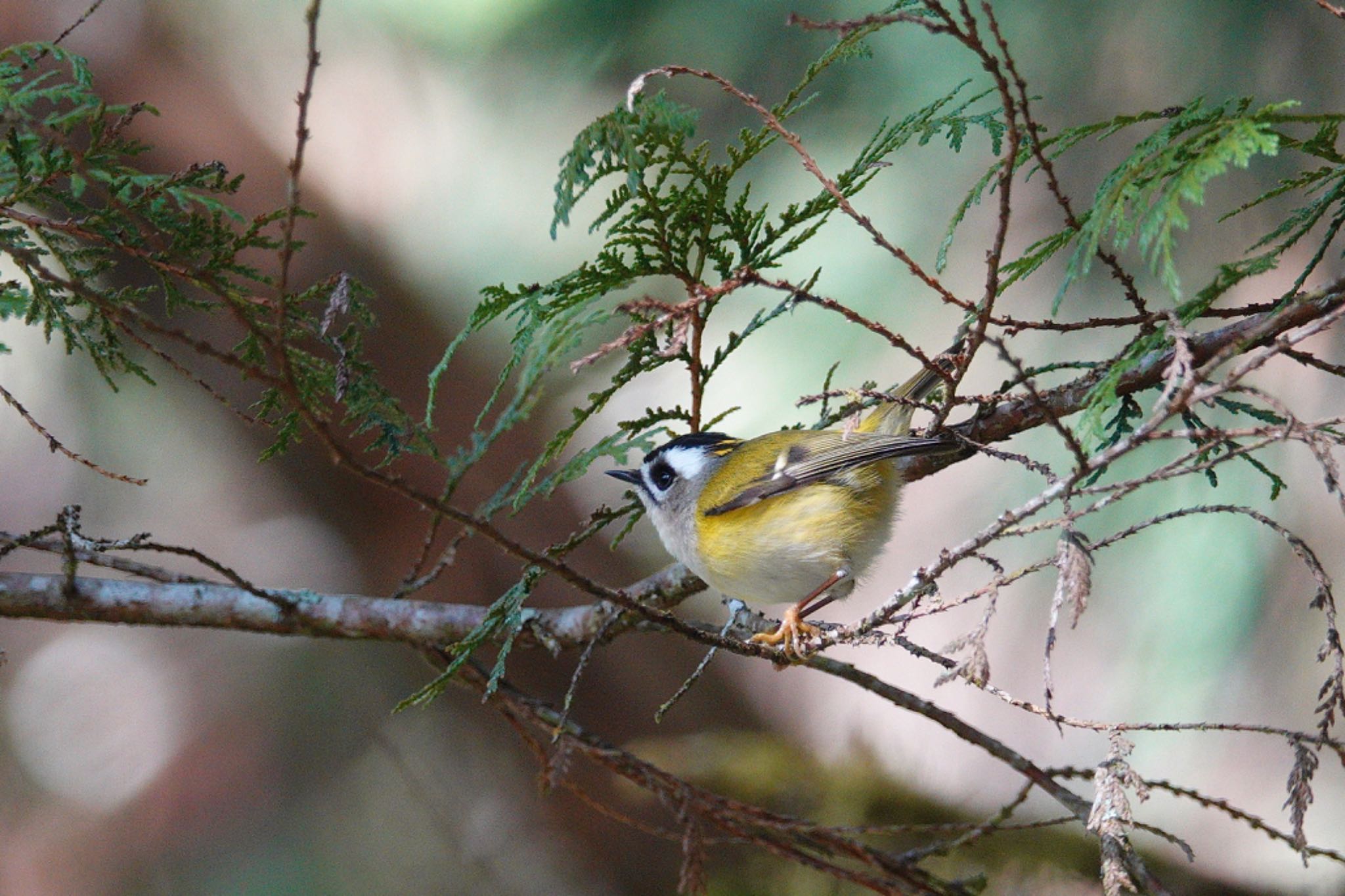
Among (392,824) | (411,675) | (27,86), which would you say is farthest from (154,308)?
(27,86)

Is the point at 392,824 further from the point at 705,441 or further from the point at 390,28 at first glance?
the point at 390,28

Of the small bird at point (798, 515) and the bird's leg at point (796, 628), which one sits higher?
the small bird at point (798, 515)

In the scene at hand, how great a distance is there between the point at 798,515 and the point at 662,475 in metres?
0.36

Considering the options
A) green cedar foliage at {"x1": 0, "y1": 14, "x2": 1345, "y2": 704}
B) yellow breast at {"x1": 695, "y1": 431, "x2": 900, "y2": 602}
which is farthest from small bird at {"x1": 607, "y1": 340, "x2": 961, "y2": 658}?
green cedar foliage at {"x1": 0, "y1": 14, "x2": 1345, "y2": 704}

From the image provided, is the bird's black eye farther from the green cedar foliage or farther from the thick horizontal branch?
the green cedar foliage

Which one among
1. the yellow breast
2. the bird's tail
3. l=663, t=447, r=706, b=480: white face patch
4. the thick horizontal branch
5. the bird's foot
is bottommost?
the thick horizontal branch

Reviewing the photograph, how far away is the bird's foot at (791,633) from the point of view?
1.71 metres

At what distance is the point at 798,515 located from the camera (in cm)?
196

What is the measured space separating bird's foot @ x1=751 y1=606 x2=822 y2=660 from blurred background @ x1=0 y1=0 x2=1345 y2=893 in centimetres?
113

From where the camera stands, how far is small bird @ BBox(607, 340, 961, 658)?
1887mm

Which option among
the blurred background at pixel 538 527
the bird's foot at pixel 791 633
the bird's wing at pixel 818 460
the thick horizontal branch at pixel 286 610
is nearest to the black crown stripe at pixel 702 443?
the bird's wing at pixel 818 460

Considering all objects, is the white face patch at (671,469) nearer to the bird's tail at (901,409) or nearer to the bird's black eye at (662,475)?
the bird's black eye at (662,475)

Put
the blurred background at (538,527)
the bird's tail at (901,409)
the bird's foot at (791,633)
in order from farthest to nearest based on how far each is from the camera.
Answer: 1. the blurred background at (538,527)
2. the bird's tail at (901,409)
3. the bird's foot at (791,633)

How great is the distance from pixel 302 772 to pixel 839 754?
6.37 feet
